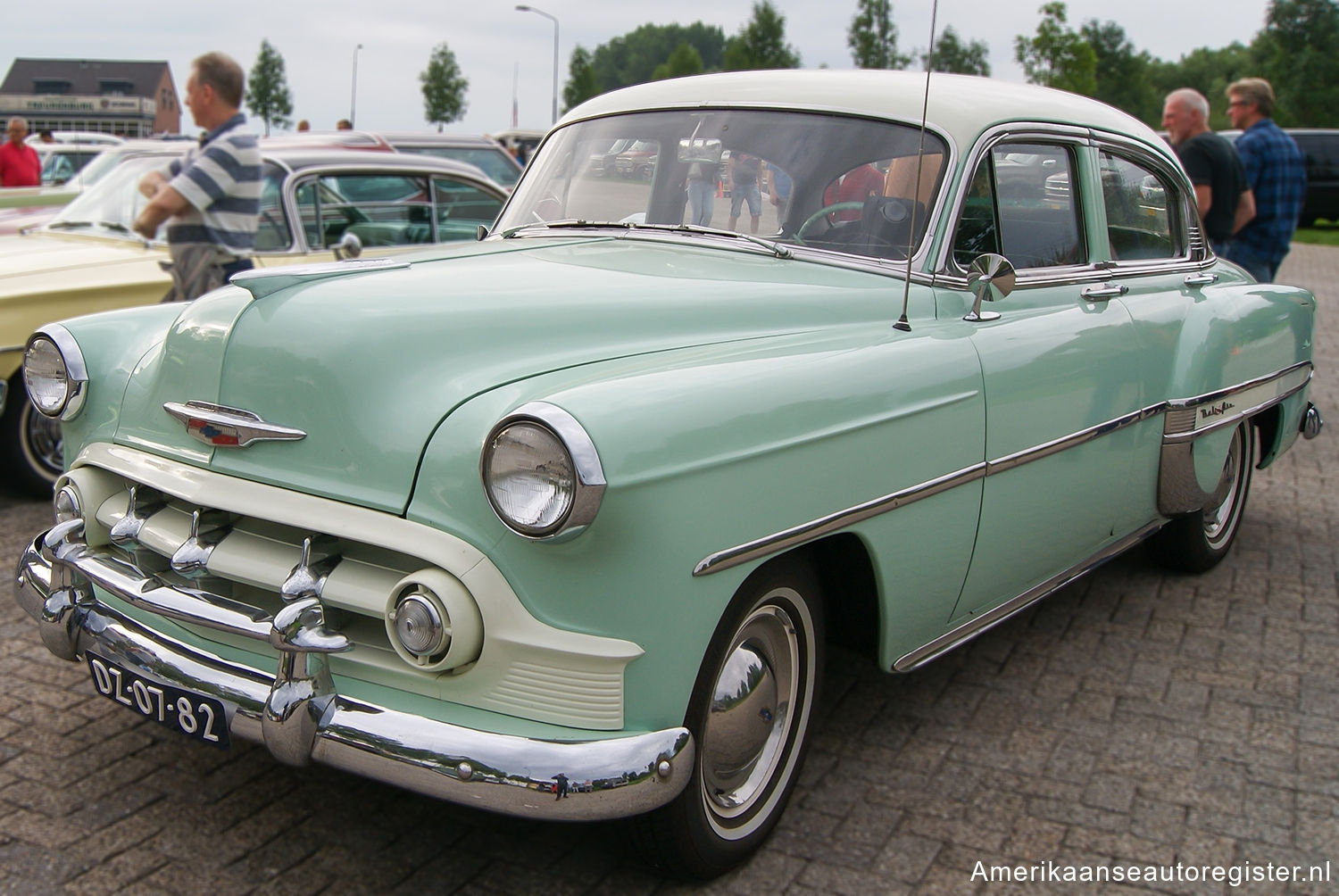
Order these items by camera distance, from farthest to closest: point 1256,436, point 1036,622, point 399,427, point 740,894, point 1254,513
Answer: point 1254,513 → point 1256,436 → point 1036,622 → point 740,894 → point 399,427

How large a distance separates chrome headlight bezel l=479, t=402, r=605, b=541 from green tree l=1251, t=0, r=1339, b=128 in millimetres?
54156

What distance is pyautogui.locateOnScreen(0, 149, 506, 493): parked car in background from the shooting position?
211 inches

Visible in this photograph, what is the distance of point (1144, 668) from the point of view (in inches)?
157

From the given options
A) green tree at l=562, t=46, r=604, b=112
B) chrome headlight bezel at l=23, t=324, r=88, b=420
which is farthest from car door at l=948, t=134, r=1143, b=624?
green tree at l=562, t=46, r=604, b=112

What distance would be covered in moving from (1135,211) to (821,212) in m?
1.52

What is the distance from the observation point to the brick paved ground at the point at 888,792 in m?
2.69

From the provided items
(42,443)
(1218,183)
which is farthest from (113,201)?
(1218,183)

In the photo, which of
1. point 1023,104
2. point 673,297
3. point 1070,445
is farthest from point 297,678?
point 1023,104

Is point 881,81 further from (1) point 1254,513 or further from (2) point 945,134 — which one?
(1) point 1254,513

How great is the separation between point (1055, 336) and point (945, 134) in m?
0.65

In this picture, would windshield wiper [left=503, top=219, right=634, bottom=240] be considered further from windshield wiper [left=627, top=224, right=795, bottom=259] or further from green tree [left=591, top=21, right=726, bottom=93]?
green tree [left=591, top=21, right=726, bottom=93]

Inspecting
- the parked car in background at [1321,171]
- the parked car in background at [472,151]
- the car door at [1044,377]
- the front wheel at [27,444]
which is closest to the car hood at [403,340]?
the car door at [1044,377]

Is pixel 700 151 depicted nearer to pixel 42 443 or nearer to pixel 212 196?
pixel 212 196

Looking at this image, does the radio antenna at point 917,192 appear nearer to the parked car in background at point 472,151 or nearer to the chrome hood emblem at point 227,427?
the chrome hood emblem at point 227,427
